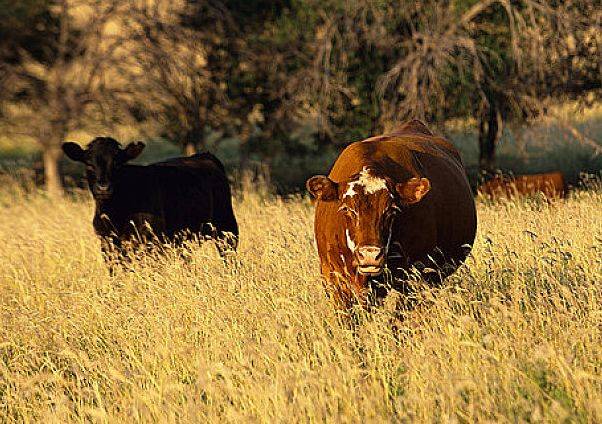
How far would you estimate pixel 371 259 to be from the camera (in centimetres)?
501

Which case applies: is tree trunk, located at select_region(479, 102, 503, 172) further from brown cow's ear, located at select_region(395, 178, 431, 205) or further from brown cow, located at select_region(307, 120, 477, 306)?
brown cow's ear, located at select_region(395, 178, 431, 205)

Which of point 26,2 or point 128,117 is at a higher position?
point 26,2

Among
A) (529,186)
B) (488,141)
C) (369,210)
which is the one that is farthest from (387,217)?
(488,141)

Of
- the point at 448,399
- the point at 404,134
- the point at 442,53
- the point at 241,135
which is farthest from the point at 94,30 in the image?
the point at 448,399

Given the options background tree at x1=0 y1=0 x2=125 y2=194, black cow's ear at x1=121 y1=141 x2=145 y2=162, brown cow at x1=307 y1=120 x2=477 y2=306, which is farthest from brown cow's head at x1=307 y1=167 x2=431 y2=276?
background tree at x1=0 y1=0 x2=125 y2=194

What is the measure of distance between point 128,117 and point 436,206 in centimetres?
1401

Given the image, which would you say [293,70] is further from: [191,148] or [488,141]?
[488,141]

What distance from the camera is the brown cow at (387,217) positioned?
17.1 feet

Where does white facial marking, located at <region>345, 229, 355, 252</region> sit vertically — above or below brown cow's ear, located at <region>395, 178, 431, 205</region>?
below

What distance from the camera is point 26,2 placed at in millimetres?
18812

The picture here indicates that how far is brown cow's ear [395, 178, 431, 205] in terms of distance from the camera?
5345mm

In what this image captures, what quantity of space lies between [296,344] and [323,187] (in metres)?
1.03

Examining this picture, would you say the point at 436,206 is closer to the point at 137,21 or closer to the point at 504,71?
the point at 504,71

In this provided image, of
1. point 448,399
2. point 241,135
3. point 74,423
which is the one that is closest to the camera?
point 448,399
